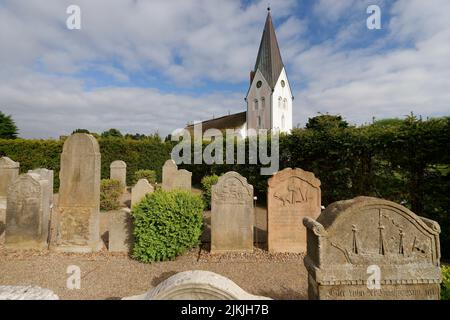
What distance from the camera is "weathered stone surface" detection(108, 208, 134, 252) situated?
5625 millimetres

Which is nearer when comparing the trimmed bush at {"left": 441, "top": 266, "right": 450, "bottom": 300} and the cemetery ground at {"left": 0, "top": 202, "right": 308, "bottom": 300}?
the trimmed bush at {"left": 441, "top": 266, "right": 450, "bottom": 300}

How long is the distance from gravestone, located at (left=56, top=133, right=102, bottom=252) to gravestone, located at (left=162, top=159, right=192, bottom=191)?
5.56 metres

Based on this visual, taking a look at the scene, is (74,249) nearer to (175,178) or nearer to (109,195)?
(109,195)

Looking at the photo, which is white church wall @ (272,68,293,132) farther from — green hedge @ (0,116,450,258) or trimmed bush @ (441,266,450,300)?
trimmed bush @ (441,266,450,300)

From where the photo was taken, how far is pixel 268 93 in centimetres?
3403

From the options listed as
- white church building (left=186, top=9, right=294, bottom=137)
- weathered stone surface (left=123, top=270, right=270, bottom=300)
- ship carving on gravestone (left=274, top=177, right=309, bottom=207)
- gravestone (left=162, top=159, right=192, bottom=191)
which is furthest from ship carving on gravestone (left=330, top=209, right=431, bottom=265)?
white church building (left=186, top=9, right=294, bottom=137)

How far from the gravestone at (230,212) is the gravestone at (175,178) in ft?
18.9

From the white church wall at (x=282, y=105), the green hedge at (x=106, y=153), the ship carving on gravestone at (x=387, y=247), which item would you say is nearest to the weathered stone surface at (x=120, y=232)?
the ship carving on gravestone at (x=387, y=247)

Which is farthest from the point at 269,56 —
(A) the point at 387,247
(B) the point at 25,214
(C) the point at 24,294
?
(C) the point at 24,294

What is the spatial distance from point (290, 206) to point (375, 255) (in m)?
2.87

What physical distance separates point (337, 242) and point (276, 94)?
33.2 meters

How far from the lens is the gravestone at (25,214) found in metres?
5.60

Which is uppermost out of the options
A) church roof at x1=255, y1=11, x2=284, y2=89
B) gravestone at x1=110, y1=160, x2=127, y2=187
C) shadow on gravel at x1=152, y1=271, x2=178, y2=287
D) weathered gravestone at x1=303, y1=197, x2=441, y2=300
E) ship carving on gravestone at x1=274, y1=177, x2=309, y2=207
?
church roof at x1=255, y1=11, x2=284, y2=89
